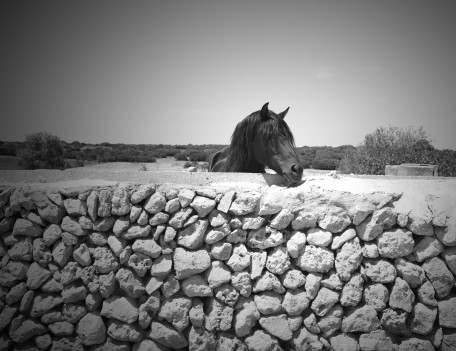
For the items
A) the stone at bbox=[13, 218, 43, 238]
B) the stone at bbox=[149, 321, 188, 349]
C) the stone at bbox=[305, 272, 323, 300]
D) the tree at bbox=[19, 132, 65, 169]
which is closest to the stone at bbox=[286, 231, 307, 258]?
the stone at bbox=[305, 272, 323, 300]

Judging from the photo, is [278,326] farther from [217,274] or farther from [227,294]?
[217,274]

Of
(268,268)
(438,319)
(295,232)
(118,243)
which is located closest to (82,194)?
(118,243)

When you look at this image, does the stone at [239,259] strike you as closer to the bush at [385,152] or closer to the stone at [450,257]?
the stone at [450,257]

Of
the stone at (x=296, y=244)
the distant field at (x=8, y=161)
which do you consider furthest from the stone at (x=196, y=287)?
the distant field at (x=8, y=161)

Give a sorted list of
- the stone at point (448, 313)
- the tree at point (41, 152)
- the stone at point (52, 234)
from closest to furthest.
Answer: the stone at point (448, 313) < the stone at point (52, 234) < the tree at point (41, 152)

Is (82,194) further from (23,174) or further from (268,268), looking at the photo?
(268,268)

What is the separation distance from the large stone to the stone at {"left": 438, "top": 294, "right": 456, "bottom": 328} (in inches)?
124

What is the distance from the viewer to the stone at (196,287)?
2523 millimetres

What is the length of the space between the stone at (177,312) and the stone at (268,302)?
2.21 ft

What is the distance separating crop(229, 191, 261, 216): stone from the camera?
8.38ft

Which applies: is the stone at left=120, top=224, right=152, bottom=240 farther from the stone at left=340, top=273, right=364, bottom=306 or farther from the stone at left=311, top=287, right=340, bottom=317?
the stone at left=340, top=273, right=364, bottom=306

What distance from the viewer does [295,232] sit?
2.56m

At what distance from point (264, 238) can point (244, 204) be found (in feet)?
1.25

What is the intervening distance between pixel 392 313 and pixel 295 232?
1073mm
